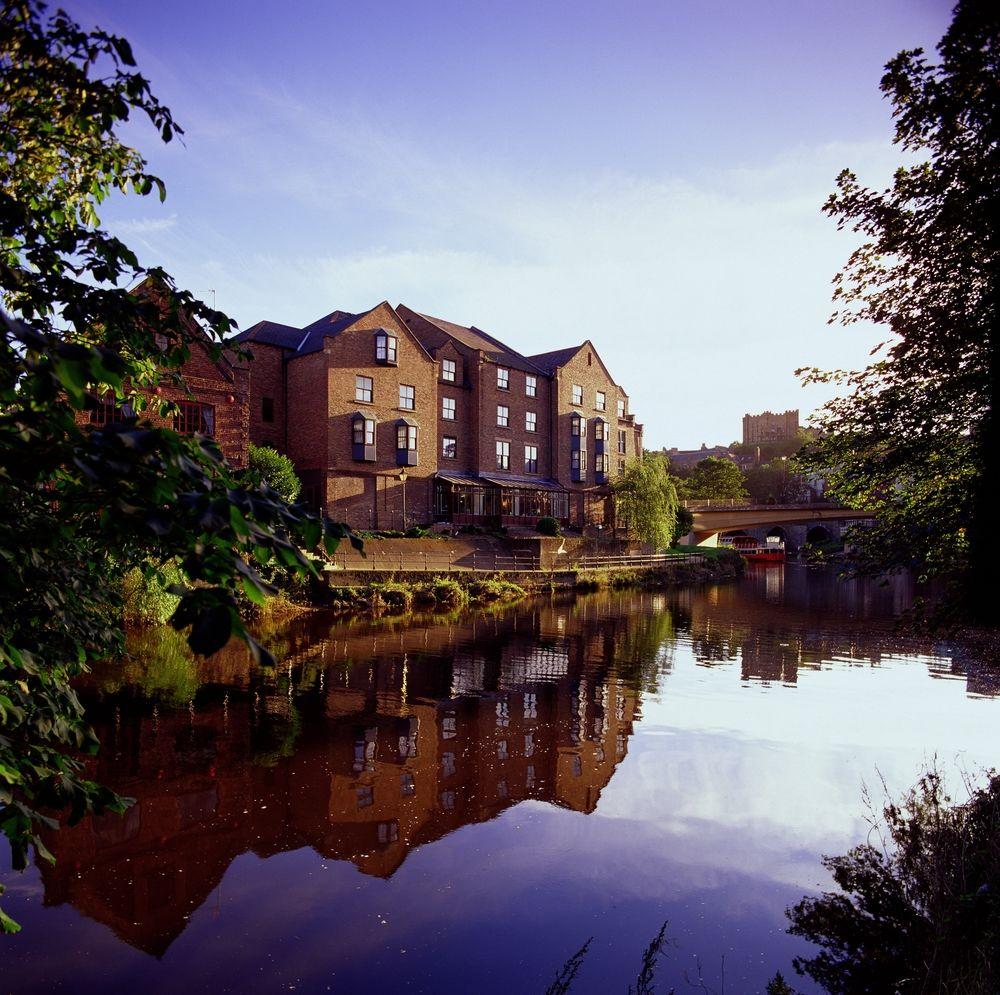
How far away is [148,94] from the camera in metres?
3.78

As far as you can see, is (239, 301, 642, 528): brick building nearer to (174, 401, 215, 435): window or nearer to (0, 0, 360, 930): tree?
(174, 401, 215, 435): window

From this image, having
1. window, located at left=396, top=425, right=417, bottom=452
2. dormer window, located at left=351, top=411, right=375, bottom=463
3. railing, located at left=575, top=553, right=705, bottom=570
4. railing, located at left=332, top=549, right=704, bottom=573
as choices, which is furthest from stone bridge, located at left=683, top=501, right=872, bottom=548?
dormer window, located at left=351, top=411, right=375, bottom=463

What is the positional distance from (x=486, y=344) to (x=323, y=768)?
142 ft

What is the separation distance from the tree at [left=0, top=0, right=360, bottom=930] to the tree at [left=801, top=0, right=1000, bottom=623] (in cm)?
777

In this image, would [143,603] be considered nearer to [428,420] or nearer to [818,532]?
[428,420]

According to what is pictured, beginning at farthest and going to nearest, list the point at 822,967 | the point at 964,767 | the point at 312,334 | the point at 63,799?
the point at 312,334
the point at 964,767
the point at 822,967
the point at 63,799

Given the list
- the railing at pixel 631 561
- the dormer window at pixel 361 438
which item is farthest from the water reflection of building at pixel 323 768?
the railing at pixel 631 561

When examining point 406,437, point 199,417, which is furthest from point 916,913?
point 406,437

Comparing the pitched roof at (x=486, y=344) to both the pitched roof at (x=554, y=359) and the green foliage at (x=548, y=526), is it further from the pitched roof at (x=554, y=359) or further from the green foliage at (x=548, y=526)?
the green foliage at (x=548, y=526)

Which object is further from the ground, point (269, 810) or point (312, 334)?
point (312, 334)

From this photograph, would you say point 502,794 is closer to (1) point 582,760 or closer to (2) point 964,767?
(1) point 582,760

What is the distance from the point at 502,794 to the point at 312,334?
3664 centimetres

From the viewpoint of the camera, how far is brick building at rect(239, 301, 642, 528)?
37719mm

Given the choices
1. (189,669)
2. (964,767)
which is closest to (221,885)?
(189,669)
